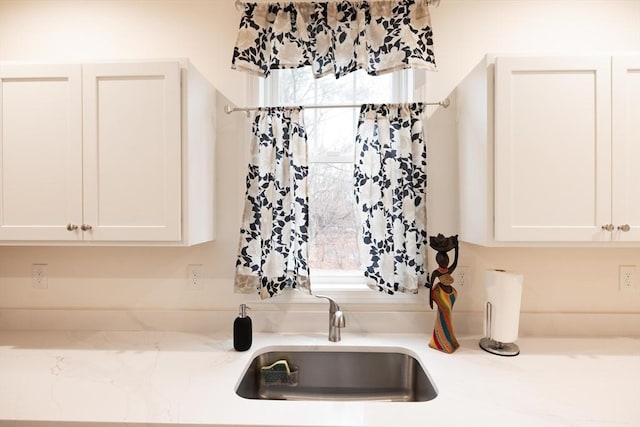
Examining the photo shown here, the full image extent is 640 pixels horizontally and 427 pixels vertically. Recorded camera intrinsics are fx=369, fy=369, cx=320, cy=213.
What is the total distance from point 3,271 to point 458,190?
2297 mm

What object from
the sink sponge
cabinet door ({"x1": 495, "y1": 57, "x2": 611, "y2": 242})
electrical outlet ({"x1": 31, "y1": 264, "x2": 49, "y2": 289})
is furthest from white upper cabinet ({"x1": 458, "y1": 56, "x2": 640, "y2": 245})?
electrical outlet ({"x1": 31, "y1": 264, "x2": 49, "y2": 289})

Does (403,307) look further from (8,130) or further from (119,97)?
(8,130)

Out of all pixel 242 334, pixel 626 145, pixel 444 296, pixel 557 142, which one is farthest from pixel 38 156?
pixel 626 145

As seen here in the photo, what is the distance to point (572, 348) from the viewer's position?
5.26 ft

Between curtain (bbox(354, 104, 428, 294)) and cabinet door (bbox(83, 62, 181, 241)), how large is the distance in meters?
0.82

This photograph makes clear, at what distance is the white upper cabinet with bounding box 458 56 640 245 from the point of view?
1435 mm

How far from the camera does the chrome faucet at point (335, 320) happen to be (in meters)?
1.64

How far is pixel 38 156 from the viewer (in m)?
1.52

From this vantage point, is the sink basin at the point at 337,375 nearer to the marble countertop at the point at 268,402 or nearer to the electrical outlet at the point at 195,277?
the marble countertop at the point at 268,402

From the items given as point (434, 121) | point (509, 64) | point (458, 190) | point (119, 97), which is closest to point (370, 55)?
point (434, 121)

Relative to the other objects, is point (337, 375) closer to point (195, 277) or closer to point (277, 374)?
point (277, 374)

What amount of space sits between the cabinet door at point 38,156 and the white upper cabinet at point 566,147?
1708 mm

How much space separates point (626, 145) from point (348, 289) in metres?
1.29

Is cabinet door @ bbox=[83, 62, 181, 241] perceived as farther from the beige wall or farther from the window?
the window
